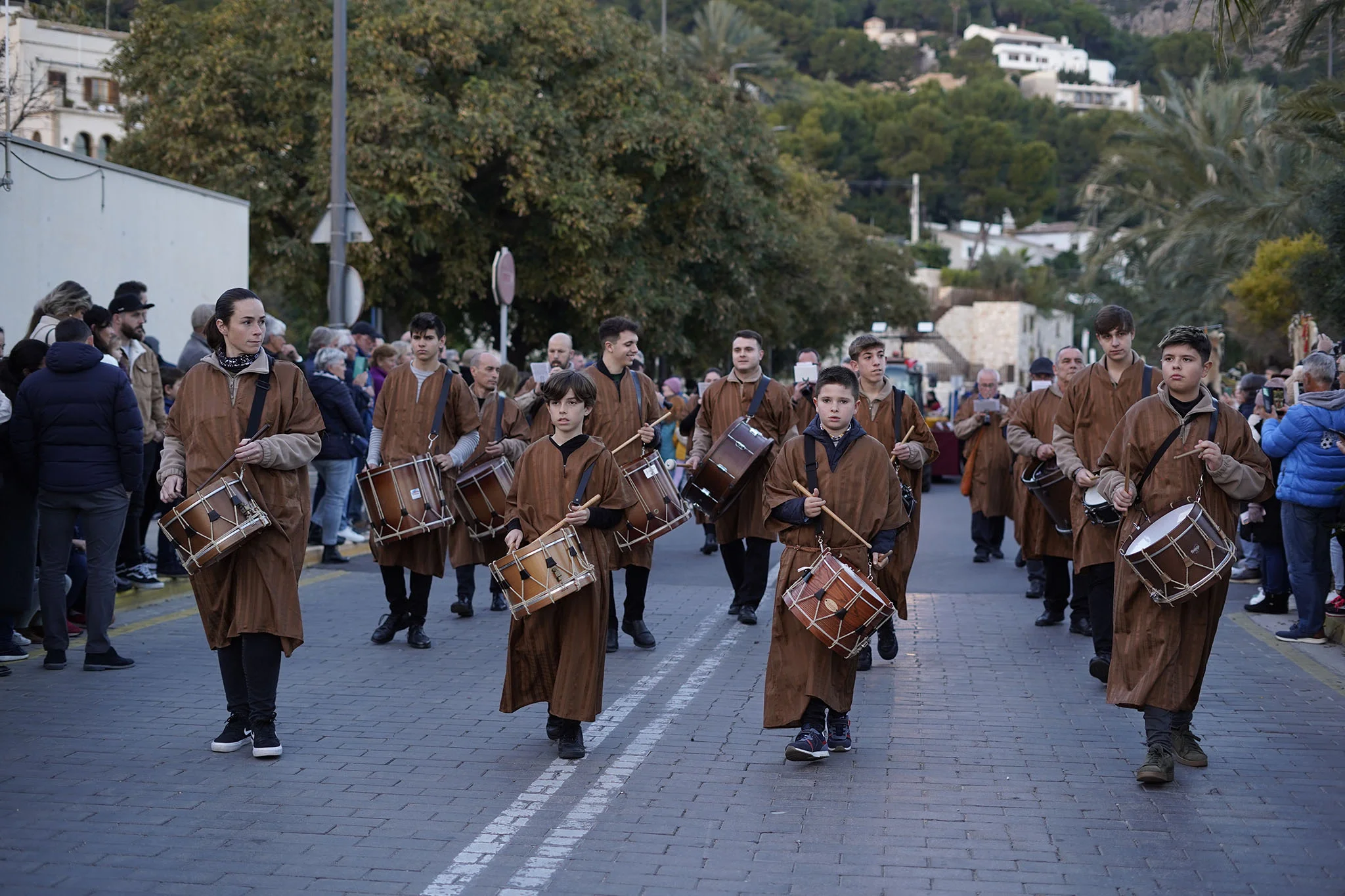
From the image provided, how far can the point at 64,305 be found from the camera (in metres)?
9.51

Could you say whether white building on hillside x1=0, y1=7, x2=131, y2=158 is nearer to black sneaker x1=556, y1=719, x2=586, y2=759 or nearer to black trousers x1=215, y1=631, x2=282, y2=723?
black trousers x1=215, y1=631, x2=282, y2=723

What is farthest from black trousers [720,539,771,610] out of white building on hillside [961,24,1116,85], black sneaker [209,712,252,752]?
white building on hillside [961,24,1116,85]

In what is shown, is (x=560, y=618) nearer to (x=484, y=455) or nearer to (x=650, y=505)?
(x=650, y=505)

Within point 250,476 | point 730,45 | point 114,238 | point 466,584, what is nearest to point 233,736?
point 250,476

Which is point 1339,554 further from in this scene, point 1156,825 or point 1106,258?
point 1106,258

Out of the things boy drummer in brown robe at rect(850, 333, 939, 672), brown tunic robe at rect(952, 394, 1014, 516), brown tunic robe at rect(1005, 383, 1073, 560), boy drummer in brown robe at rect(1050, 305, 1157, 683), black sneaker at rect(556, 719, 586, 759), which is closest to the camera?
black sneaker at rect(556, 719, 586, 759)

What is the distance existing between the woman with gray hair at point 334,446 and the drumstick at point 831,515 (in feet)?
20.7

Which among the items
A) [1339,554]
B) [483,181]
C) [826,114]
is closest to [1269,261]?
[483,181]

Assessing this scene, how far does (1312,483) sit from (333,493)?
8.34 m

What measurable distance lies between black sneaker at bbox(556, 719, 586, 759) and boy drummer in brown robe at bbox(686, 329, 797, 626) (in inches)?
150

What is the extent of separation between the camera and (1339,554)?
11.3 metres

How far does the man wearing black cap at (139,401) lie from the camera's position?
1064 cm

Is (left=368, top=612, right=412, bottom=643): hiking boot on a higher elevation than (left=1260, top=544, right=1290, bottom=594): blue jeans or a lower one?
lower

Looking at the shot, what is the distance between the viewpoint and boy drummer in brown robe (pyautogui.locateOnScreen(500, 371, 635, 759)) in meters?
6.95
